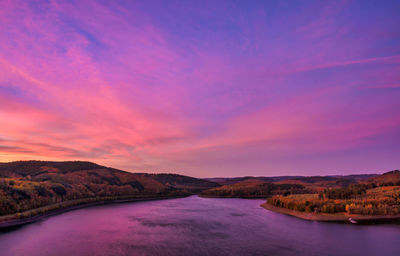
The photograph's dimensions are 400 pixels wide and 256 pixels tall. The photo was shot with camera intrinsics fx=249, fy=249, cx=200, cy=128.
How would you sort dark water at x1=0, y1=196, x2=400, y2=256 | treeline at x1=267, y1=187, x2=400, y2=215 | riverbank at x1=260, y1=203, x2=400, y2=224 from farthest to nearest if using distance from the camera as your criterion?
treeline at x1=267, y1=187, x2=400, y2=215, riverbank at x1=260, y1=203, x2=400, y2=224, dark water at x1=0, y1=196, x2=400, y2=256

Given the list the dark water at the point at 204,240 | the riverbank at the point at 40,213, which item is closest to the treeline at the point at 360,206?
the dark water at the point at 204,240

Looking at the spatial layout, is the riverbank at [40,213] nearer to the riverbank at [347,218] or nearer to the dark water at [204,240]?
the dark water at [204,240]

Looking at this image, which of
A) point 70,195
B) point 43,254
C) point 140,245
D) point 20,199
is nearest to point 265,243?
point 140,245

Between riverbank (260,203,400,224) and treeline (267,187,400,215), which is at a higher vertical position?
treeline (267,187,400,215)

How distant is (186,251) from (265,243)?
1260 centimetres

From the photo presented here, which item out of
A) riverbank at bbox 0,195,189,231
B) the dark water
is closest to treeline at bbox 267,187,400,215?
the dark water

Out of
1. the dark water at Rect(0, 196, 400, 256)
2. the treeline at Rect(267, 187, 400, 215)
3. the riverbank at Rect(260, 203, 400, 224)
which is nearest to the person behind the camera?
the dark water at Rect(0, 196, 400, 256)

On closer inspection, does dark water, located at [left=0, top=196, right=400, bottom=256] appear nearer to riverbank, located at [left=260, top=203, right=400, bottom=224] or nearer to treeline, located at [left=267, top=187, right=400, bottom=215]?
riverbank, located at [left=260, top=203, right=400, bottom=224]

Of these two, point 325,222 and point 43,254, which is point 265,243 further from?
point 43,254

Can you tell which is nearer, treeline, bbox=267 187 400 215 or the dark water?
the dark water

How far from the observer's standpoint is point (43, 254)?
109 feet

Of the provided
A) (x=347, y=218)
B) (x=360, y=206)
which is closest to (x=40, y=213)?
(x=347, y=218)

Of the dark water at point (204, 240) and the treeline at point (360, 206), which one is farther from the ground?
the treeline at point (360, 206)

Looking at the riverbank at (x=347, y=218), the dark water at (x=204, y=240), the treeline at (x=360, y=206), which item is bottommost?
the dark water at (x=204, y=240)
